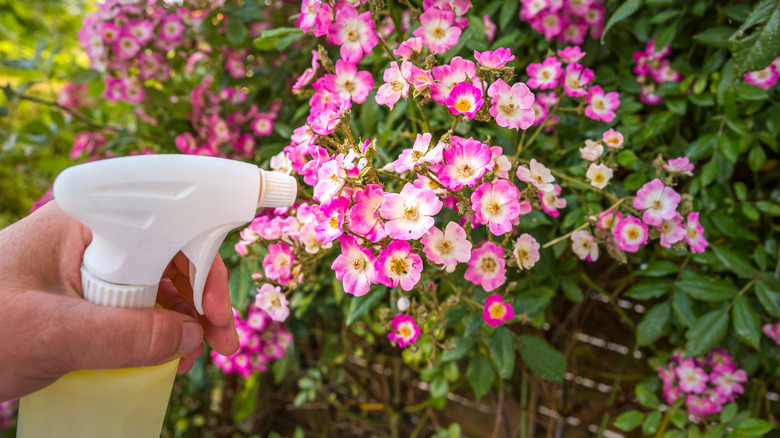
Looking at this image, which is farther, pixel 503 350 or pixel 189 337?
pixel 503 350

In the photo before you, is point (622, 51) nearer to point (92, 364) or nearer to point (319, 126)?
point (319, 126)

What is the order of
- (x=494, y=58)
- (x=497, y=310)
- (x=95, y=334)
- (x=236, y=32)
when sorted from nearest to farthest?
(x=95, y=334), (x=494, y=58), (x=497, y=310), (x=236, y=32)

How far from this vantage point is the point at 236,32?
1.06m

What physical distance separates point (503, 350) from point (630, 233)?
0.25 m

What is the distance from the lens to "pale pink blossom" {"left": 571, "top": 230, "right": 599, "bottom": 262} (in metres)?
0.67

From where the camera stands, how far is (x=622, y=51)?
3.15ft

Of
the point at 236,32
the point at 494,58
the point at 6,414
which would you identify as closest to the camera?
the point at 494,58

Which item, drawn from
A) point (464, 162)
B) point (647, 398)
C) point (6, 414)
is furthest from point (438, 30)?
point (6, 414)

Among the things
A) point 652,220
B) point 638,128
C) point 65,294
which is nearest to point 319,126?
point 65,294

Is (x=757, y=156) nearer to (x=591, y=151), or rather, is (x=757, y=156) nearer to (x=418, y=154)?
(x=591, y=151)

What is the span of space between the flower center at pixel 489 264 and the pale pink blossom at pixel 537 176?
10cm

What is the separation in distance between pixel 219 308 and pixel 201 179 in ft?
0.56

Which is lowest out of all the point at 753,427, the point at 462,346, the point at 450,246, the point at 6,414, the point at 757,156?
the point at 6,414

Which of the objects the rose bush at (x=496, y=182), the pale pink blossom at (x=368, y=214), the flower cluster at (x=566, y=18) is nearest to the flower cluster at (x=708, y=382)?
the rose bush at (x=496, y=182)
